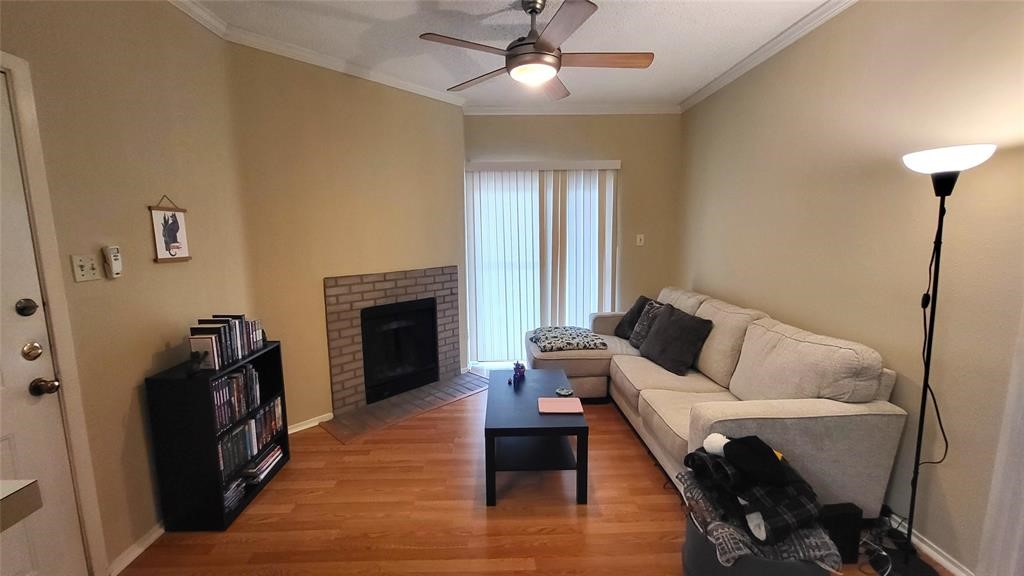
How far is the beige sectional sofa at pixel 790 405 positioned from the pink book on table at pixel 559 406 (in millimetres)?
446

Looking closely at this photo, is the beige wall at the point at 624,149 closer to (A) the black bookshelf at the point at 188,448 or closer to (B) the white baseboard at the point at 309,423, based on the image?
(B) the white baseboard at the point at 309,423

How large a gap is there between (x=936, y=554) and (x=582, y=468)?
4.87 ft

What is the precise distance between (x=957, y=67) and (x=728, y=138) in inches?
64.0

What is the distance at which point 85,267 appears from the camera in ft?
5.35

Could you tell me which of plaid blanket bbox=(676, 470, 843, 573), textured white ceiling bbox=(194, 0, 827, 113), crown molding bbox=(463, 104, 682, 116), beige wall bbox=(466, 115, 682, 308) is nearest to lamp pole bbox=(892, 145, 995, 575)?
plaid blanket bbox=(676, 470, 843, 573)

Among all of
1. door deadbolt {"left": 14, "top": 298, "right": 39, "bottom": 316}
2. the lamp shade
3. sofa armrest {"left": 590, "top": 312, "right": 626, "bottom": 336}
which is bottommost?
sofa armrest {"left": 590, "top": 312, "right": 626, "bottom": 336}

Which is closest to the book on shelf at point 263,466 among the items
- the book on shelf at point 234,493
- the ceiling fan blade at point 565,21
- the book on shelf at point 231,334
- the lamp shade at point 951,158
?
the book on shelf at point 234,493

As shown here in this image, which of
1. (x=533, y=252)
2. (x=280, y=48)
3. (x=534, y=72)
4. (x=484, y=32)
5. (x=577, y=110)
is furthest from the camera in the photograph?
(x=533, y=252)

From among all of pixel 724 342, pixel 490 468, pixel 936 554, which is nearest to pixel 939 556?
pixel 936 554

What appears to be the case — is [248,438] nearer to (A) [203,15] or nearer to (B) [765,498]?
(A) [203,15]

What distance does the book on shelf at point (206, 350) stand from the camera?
1927 millimetres

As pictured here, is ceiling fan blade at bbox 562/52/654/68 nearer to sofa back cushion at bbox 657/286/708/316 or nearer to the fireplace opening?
sofa back cushion at bbox 657/286/708/316

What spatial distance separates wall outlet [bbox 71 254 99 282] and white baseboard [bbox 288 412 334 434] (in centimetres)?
161

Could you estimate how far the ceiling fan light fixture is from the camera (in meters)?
1.94
